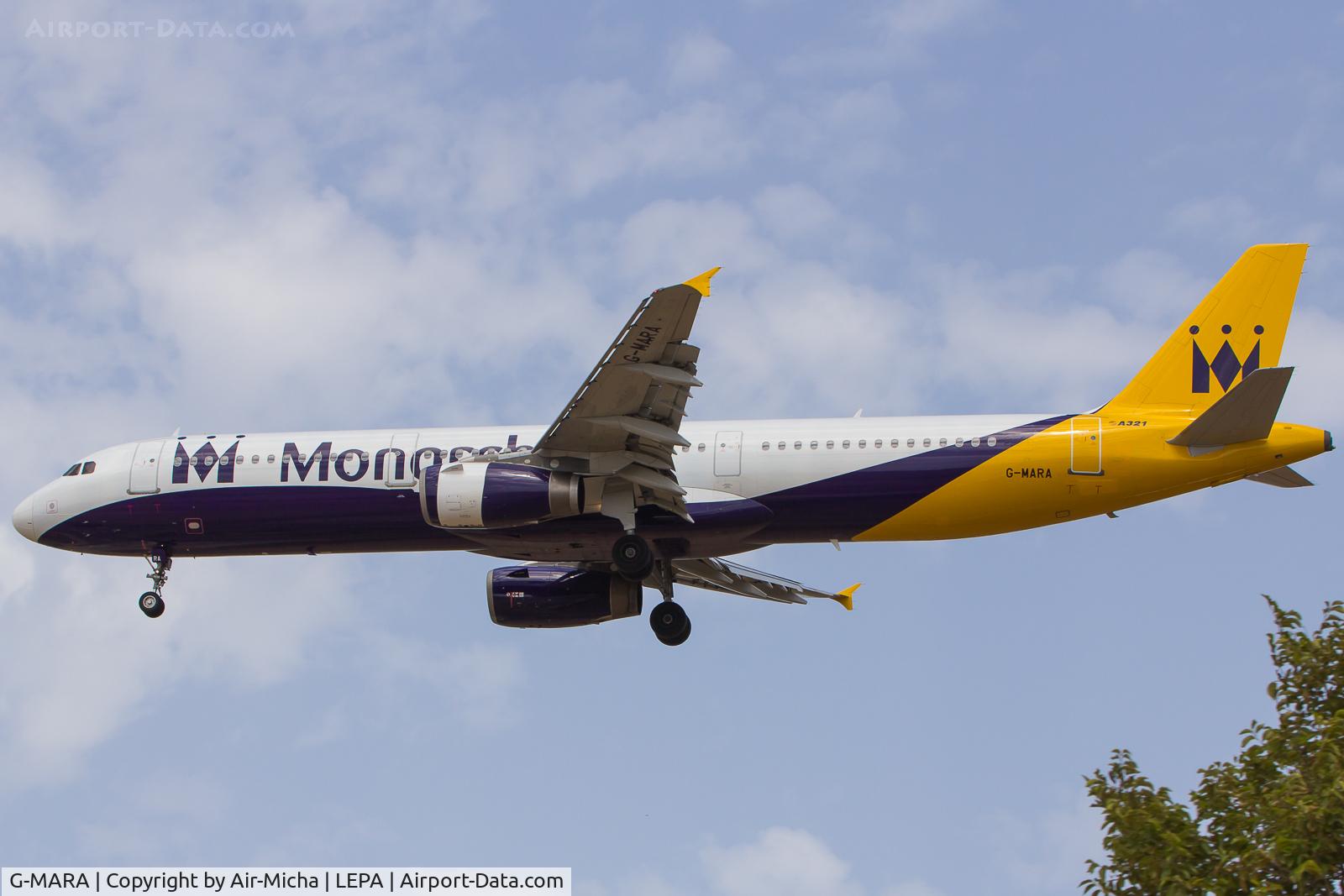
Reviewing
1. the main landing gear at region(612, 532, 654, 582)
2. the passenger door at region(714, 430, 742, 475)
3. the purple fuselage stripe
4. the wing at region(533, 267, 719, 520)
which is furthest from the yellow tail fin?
the main landing gear at region(612, 532, 654, 582)

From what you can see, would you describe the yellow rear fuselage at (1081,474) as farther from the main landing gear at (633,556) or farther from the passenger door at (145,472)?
the passenger door at (145,472)

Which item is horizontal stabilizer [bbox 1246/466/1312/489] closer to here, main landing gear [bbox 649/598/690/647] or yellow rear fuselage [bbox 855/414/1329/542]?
yellow rear fuselage [bbox 855/414/1329/542]

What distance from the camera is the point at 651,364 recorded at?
23.8m

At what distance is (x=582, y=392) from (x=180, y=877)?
30.7 feet

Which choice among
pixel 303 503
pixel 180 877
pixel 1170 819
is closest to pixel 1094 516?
pixel 1170 819

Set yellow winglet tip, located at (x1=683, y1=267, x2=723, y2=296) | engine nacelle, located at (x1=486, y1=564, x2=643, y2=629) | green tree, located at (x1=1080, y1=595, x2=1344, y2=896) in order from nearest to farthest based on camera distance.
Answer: green tree, located at (x1=1080, y1=595, x2=1344, y2=896), yellow winglet tip, located at (x1=683, y1=267, x2=723, y2=296), engine nacelle, located at (x1=486, y1=564, x2=643, y2=629)

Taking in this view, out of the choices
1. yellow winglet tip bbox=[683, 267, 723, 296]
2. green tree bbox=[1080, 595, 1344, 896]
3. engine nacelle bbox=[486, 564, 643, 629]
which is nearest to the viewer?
green tree bbox=[1080, 595, 1344, 896]

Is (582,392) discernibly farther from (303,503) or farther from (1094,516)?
(1094,516)

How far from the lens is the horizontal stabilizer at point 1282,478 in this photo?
84.7ft

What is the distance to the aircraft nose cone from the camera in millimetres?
30203

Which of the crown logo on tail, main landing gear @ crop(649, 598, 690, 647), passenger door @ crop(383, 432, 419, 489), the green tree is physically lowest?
the green tree

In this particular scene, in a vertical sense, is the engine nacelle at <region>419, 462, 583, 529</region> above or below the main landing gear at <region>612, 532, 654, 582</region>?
above

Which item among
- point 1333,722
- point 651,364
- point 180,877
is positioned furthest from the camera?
point 651,364

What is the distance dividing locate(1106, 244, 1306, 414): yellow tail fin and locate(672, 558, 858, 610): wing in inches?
312
